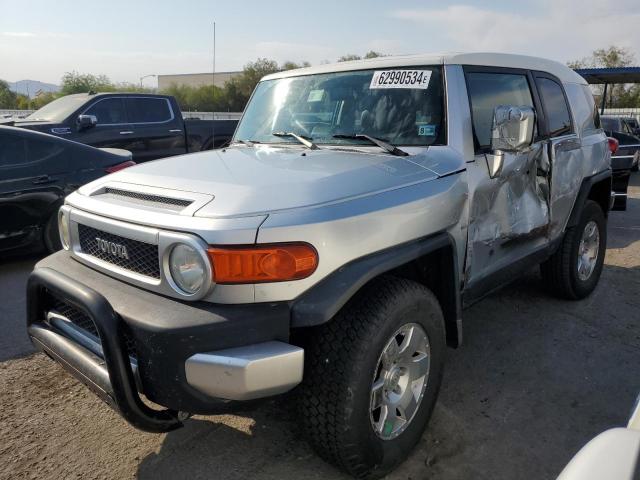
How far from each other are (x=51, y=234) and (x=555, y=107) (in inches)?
191

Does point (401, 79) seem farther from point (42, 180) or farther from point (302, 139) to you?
point (42, 180)

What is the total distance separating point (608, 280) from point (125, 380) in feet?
15.7

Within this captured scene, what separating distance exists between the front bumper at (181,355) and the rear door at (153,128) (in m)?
7.52

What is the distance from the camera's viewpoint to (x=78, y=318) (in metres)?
2.54

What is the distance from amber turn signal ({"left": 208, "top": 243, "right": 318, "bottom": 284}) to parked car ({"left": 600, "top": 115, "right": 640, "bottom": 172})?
9.94 meters

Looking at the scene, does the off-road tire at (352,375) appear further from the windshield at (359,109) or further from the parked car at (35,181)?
the parked car at (35,181)

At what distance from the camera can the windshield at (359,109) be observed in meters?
3.07

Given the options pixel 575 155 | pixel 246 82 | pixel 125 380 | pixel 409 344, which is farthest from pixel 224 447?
pixel 246 82

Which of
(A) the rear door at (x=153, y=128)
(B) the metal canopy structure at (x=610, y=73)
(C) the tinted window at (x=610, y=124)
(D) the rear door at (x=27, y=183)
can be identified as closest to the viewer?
(D) the rear door at (x=27, y=183)

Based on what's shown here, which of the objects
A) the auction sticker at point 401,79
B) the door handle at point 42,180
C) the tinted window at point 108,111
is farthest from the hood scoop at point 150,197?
the tinted window at point 108,111

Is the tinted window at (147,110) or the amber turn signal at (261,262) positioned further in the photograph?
the tinted window at (147,110)

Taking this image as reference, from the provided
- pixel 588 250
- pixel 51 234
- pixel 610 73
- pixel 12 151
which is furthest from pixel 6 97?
pixel 588 250

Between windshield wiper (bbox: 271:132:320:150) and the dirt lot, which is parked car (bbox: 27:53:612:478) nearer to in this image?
windshield wiper (bbox: 271:132:320:150)

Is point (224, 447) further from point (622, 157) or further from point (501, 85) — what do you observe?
point (622, 157)
